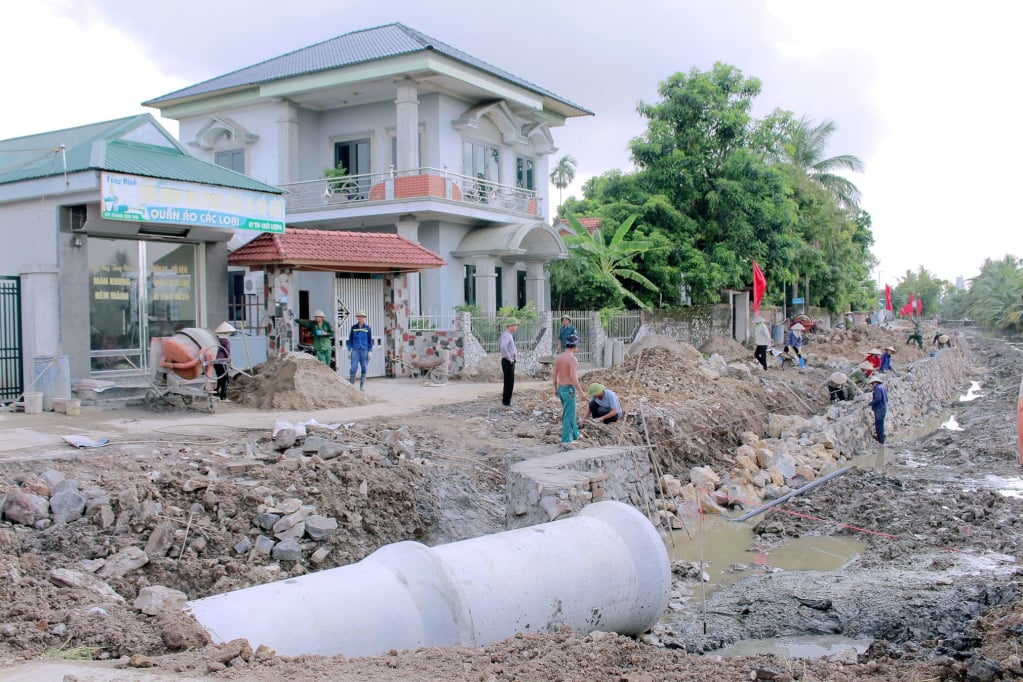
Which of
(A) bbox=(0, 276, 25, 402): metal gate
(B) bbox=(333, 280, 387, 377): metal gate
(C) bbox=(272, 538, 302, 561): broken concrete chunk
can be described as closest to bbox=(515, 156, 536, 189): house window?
(B) bbox=(333, 280, 387, 377): metal gate

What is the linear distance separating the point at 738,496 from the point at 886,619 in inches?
222

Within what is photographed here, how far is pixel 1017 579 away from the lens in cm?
777

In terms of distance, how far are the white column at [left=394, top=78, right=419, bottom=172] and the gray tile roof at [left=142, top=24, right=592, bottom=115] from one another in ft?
3.29

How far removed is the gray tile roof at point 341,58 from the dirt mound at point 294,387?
10.7 metres

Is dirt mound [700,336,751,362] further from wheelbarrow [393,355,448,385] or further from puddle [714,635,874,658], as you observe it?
puddle [714,635,874,658]

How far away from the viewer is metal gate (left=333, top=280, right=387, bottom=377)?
63.7ft

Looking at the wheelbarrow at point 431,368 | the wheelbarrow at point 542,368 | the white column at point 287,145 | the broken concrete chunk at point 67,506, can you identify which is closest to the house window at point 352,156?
the white column at point 287,145

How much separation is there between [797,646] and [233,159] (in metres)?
23.8

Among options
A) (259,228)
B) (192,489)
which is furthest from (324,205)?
(192,489)

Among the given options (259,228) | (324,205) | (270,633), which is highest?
(324,205)

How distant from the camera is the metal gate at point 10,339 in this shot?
13203 mm

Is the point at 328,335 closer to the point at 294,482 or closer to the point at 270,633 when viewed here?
the point at 294,482

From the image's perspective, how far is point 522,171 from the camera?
93.3 ft

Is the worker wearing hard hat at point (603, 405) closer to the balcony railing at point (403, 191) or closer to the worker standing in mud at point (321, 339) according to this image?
the worker standing in mud at point (321, 339)
